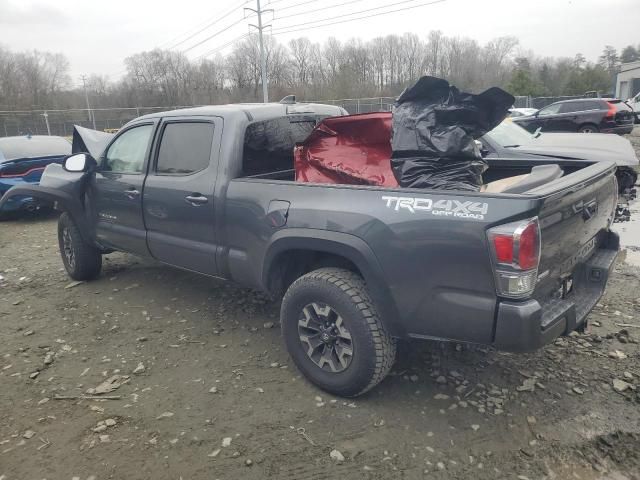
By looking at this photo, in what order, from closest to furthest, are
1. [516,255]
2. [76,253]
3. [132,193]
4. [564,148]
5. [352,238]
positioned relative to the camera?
1. [516,255]
2. [352,238]
3. [132,193]
4. [76,253]
5. [564,148]

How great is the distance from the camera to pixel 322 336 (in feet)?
10.1

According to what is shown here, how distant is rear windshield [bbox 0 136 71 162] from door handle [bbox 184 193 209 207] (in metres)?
6.47

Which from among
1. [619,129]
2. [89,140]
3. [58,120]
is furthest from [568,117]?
[58,120]

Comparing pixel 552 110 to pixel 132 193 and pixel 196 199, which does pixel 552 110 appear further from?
pixel 196 199

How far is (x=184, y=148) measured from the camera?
402 centimetres

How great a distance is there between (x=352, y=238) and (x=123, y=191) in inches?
102

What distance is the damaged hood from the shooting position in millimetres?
5422

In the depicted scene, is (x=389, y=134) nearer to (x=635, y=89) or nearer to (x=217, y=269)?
(x=217, y=269)

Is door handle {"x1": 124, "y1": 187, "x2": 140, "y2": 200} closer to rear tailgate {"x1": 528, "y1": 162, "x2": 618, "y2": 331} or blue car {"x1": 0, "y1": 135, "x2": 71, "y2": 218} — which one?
rear tailgate {"x1": 528, "y1": 162, "x2": 618, "y2": 331}

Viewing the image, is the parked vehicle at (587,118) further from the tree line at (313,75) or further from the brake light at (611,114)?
the tree line at (313,75)

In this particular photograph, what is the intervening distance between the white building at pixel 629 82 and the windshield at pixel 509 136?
145 ft

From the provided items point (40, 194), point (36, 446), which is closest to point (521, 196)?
point (36, 446)

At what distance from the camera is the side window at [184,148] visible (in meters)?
3.85

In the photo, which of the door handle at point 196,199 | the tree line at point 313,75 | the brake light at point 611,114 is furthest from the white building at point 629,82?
the door handle at point 196,199
